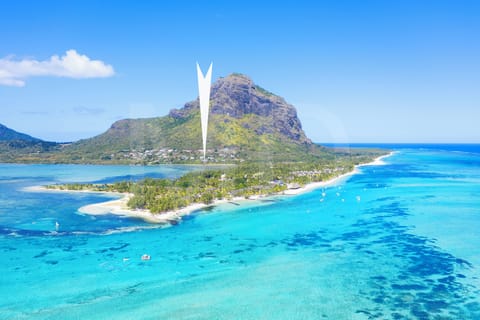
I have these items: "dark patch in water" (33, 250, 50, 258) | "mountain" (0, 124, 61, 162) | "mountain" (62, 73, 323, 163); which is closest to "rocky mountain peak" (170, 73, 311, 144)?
"mountain" (62, 73, 323, 163)

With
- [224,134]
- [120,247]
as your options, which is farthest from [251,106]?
[120,247]

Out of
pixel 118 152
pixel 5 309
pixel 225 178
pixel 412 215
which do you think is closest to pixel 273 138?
pixel 118 152

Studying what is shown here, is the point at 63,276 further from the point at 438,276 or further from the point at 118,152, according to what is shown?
the point at 118,152

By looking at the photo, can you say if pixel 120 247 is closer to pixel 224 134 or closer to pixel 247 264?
pixel 247 264

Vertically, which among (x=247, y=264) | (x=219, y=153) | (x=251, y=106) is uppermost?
(x=251, y=106)

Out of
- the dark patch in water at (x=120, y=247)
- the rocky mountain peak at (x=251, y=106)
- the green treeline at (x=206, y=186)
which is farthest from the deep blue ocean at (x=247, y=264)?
the rocky mountain peak at (x=251, y=106)

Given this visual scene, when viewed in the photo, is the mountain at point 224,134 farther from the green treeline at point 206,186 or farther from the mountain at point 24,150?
the green treeline at point 206,186

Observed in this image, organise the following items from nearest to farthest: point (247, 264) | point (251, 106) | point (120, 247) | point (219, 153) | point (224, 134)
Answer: point (247, 264) → point (120, 247) → point (219, 153) → point (224, 134) → point (251, 106)

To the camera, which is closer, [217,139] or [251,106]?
[217,139]
